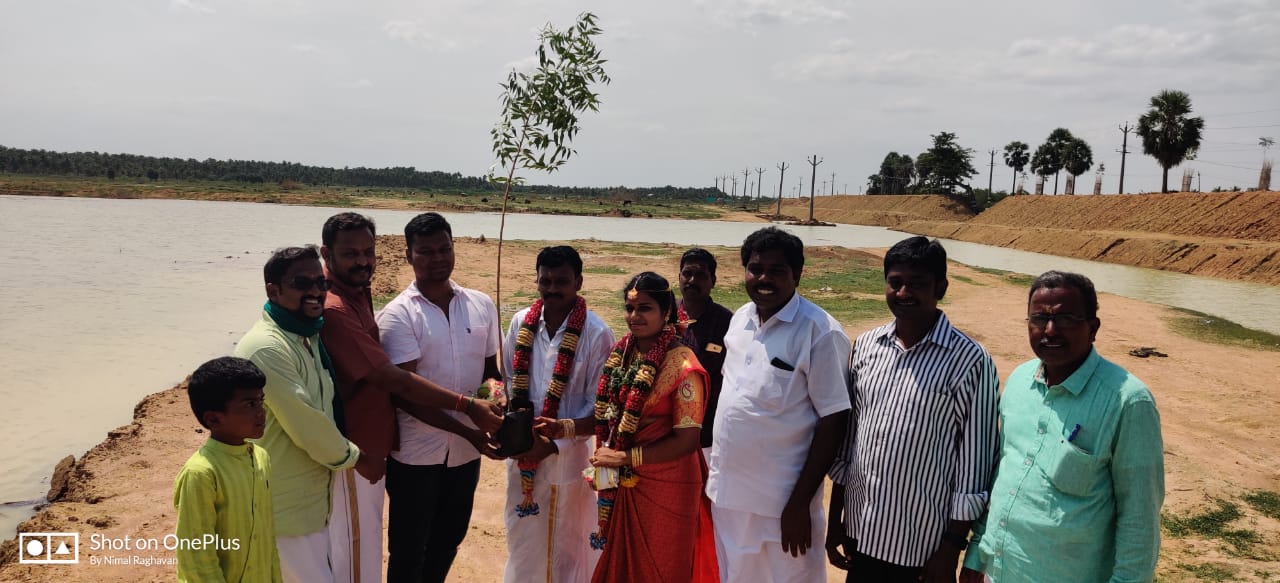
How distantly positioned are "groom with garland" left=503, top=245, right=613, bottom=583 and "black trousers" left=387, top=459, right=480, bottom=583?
0.25 metres

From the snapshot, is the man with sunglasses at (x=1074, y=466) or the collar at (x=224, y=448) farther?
the collar at (x=224, y=448)

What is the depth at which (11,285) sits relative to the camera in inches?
650

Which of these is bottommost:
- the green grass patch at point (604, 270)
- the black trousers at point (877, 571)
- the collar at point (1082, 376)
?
the black trousers at point (877, 571)

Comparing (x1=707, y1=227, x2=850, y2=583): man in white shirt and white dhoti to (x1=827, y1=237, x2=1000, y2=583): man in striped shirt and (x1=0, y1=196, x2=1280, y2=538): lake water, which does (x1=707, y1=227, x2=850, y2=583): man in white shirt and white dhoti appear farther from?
(x1=0, y1=196, x2=1280, y2=538): lake water

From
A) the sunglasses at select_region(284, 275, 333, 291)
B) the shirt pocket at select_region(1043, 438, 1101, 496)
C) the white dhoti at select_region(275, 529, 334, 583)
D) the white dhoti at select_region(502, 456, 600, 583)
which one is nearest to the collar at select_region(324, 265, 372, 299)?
the sunglasses at select_region(284, 275, 333, 291)

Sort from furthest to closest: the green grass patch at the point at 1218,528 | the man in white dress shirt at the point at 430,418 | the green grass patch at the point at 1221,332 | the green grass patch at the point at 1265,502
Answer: the green grass patch at the point at 1221,332, the green grass patch at the point at 1265,502, the green grass patch at the point at 1218,528, the man in white dress shirt at the point at 430,418

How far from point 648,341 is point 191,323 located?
13.2 metres

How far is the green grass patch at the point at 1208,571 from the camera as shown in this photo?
182 inches

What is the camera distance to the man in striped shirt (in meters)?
2.48

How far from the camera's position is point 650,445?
119 inches

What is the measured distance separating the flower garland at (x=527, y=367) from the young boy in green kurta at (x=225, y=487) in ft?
3.90

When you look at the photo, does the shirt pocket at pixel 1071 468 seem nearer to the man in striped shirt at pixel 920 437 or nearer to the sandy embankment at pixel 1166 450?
the man in striped shirt at pixel 920 437

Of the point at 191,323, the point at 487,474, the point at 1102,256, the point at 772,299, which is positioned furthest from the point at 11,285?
the point at 1102,256

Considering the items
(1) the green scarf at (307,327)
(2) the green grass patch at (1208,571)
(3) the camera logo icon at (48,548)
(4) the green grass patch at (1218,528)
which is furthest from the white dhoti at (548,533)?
(4) the green grass patch at (1218,528)
